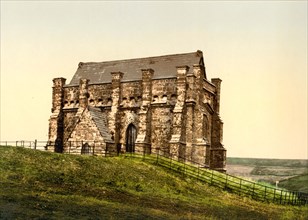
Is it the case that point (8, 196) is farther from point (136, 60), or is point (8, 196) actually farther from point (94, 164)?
point (136, 60)

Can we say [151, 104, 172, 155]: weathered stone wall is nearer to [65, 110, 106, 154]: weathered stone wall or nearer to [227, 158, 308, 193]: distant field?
[65, 110, 106, 154]: weathered stone wall

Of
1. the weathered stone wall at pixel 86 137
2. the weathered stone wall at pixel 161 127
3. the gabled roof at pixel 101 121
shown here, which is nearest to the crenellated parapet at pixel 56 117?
the gabled roof at pixel 101 121

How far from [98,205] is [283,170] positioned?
64.0m

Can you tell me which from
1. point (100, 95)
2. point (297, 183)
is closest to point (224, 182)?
point (100, 95)

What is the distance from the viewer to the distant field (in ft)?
219

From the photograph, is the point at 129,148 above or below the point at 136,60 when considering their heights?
below

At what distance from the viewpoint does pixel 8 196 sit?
67.3 ft

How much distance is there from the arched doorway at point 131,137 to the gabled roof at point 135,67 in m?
4.32

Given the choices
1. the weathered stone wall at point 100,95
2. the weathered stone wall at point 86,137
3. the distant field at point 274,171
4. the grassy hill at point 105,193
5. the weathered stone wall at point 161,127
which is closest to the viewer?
the grassy hill at point 105,193

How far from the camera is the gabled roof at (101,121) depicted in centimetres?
4098

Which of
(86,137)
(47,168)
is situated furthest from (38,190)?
(86,137)

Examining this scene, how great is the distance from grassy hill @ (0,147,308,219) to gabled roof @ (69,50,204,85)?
39.0 feet

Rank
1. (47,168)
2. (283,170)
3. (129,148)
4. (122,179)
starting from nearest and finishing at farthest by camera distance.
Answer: (47,168)
(122,179)
(129,148)
(283,170)

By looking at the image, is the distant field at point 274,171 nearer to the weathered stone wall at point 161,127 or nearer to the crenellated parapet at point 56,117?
the weathered stone wall at point 161,127
